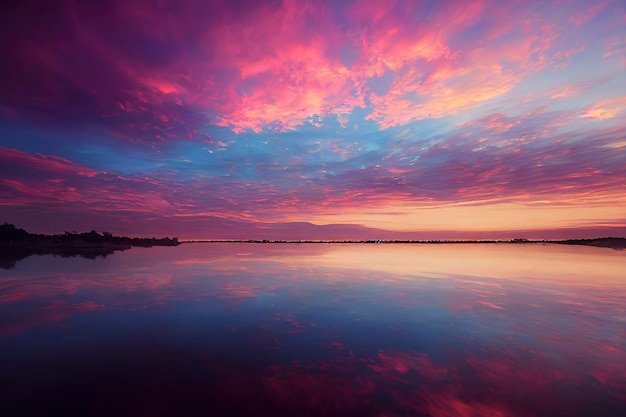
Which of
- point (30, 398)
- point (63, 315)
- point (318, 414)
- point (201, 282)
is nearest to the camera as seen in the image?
point (318, 414)

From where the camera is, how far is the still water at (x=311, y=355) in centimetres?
730

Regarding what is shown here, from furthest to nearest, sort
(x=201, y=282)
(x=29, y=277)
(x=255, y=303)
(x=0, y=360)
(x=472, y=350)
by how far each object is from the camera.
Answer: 1. (x=29, y=277)
2. (x=201, y=282)
3. (x=255, y=303)
4. (x=472, y=350)
5. (x=0, y=360)

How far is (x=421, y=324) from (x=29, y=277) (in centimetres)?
3740

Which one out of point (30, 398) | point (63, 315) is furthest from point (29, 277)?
point (30, 398)

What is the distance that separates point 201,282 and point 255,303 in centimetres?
1099

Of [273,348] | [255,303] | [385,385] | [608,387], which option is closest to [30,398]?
[273,348]

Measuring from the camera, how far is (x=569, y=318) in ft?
50.0

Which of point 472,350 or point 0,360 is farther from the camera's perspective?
point 472,350

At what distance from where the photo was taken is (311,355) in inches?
412

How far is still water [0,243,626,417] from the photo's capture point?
7301 mm

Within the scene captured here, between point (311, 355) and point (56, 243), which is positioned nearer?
point (311, 355)

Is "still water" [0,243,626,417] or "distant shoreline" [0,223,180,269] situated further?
"distant shoreline" [0,223,180,269]

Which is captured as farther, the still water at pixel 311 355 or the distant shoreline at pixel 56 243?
the distant shoreline at pixel 56 243

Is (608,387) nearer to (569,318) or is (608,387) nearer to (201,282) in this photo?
(569,318)
